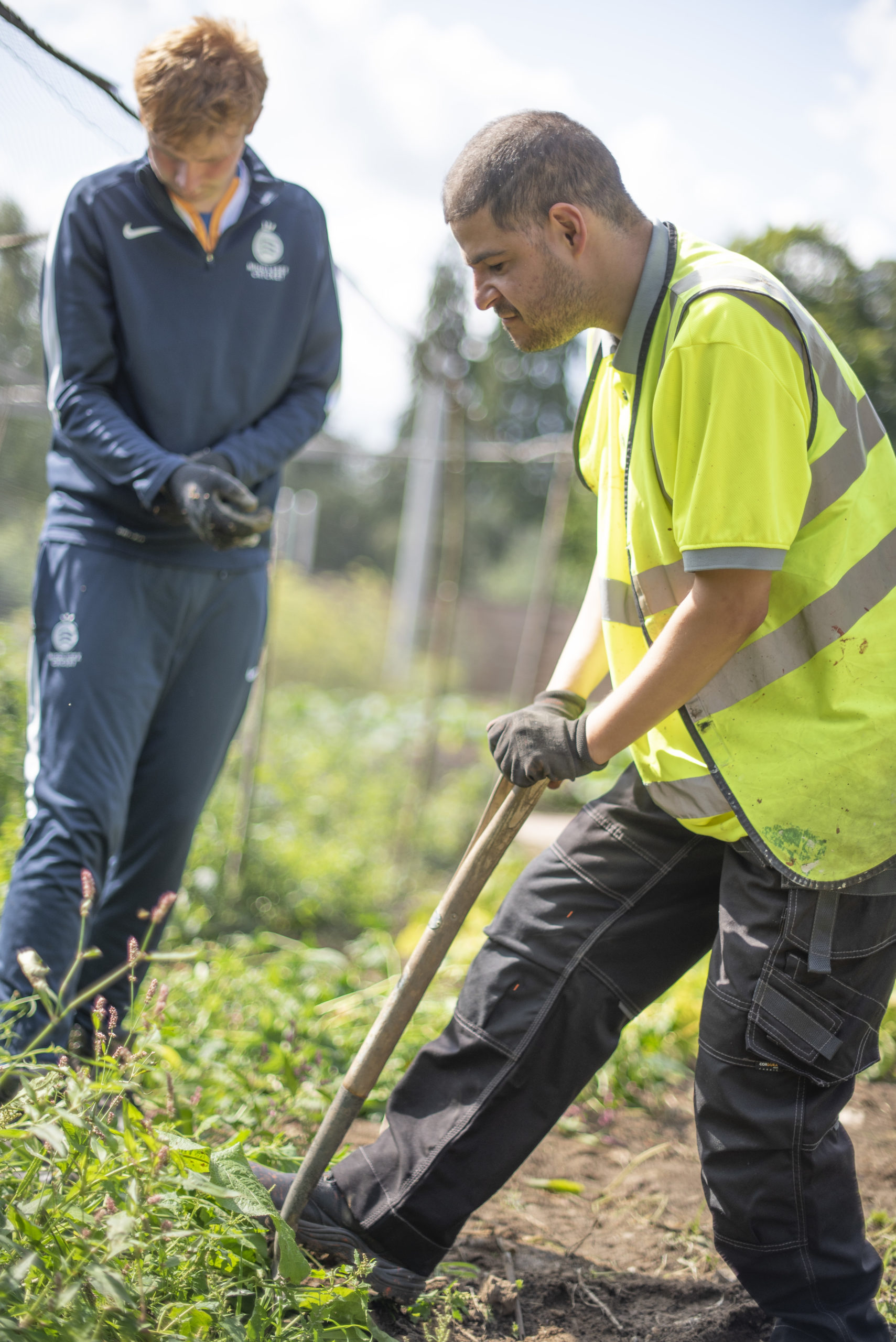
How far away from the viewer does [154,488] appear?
7.27 ft

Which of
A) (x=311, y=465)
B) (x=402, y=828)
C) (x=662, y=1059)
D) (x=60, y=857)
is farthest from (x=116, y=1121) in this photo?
(x=311, y=465)

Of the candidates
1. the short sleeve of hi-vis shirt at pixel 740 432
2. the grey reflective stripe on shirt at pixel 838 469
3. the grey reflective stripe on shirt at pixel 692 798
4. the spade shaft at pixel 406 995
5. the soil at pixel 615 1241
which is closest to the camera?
the short sleeve of hi-vis shirt at pixel 740 432

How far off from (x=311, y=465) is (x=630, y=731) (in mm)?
12105

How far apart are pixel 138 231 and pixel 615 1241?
249 cm

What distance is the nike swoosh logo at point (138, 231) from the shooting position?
2334 mm

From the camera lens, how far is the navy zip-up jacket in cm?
230

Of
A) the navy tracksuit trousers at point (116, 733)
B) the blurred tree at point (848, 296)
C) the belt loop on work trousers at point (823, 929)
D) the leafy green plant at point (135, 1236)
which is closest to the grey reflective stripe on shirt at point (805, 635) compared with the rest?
the belt loop on work trousers at point (823, 929)

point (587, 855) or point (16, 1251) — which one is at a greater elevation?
point (587, 855)

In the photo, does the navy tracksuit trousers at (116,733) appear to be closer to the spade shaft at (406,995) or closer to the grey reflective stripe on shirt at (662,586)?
the spade shaft at (406,995)

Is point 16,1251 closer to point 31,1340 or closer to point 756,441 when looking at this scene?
point 31,1340

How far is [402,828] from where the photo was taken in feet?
17.1

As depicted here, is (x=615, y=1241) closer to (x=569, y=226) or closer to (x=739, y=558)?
(x=739, y=558)

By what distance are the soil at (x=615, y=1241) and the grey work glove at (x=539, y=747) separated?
2.93ft

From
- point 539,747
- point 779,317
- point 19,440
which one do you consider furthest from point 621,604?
point 19,440
